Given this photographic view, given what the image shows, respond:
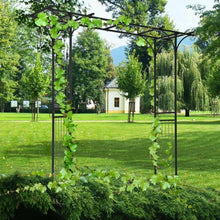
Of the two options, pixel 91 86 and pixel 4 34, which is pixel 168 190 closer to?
pixel 4 34

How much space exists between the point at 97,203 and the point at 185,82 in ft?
77.7

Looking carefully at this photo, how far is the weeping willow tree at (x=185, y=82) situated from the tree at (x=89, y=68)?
54.6ft

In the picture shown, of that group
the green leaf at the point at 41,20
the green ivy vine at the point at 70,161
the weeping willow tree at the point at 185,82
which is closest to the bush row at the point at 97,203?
the green ivy vine at the point at 70,161

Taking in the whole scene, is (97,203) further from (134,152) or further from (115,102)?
Answer: (115,102)

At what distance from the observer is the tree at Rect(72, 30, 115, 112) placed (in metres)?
42.6

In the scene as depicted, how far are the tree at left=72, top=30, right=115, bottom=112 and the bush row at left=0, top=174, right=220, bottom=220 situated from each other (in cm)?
3797

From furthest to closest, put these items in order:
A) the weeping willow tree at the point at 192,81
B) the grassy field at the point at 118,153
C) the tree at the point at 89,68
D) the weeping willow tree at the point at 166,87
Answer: the tree at the point at 89,68
the weeping willow tree at the point at 192,81
the weeping willow tree at the point at 166,87
the grassy field at the point at 118,153

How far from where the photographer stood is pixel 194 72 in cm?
2562

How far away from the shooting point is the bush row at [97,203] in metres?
3.13

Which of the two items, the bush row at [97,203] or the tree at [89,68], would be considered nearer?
the bush row at [97,203]

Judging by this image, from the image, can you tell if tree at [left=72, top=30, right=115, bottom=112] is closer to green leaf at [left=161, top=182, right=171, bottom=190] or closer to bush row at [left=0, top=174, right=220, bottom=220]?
green leaf at [left=161, top=182, right=171, bottom=190]

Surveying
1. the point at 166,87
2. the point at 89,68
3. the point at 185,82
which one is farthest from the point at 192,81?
the point at 89,68

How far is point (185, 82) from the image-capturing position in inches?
1027

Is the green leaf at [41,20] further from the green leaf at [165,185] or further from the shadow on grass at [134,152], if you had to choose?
the shadow on grass at [134,152]
